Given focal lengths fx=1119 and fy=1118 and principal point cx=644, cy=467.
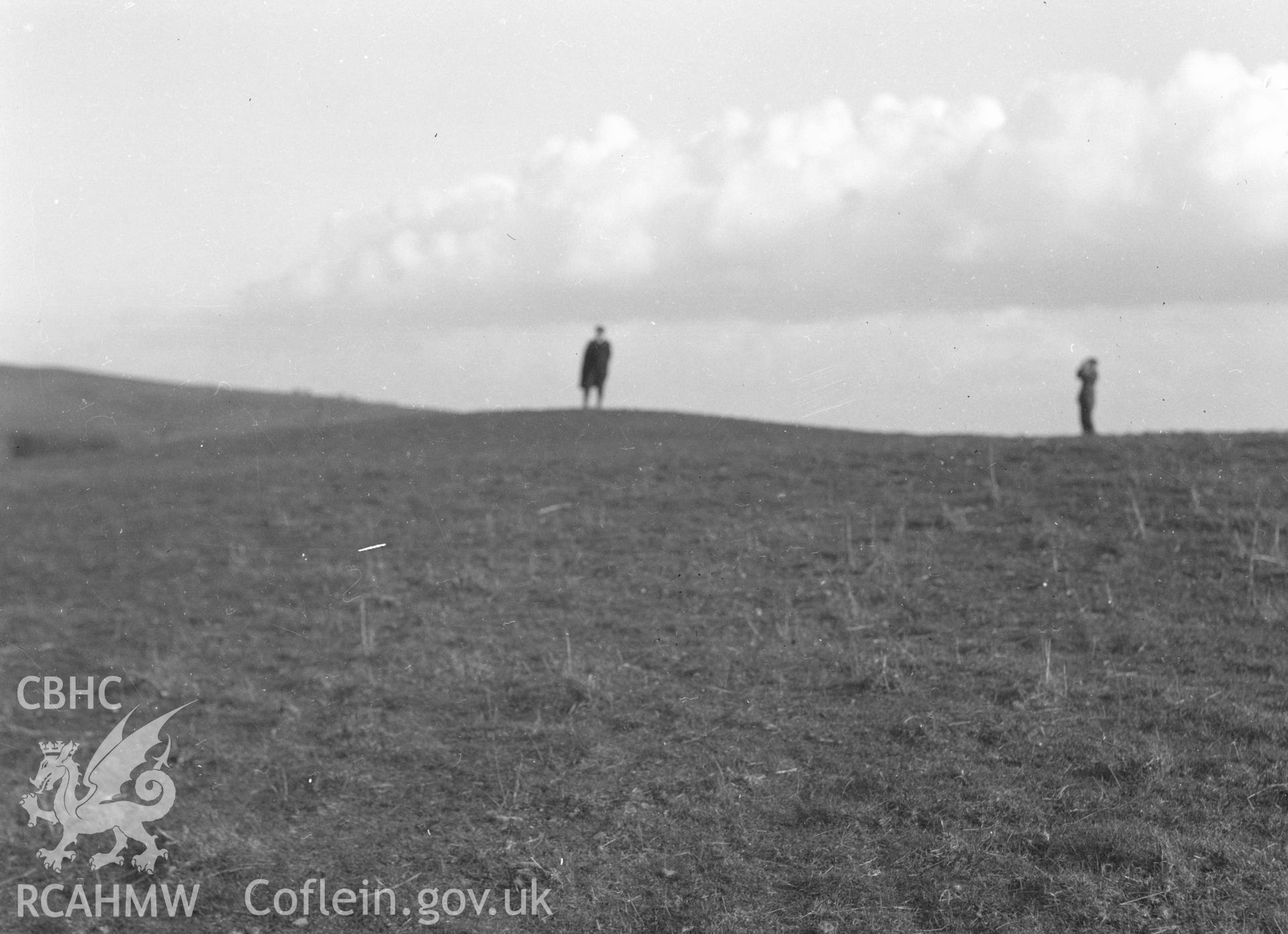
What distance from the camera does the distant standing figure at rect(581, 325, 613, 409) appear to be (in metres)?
21.2

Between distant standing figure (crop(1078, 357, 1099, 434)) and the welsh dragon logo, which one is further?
distant standing figure (crop(1078, 357, 1099, 434))

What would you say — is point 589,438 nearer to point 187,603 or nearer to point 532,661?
point 187,603

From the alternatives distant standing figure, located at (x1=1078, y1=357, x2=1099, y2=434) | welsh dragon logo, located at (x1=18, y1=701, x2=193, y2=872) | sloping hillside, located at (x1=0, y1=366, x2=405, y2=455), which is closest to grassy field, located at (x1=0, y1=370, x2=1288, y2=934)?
welsh dragon logo, located at (x1=18, y1=701, x2=193, y2=872)

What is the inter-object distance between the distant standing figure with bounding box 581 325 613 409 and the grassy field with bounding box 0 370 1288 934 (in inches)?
303

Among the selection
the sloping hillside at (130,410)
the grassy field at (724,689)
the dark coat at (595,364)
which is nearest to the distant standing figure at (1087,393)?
the grassy field at (724,689)

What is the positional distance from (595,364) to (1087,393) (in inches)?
348

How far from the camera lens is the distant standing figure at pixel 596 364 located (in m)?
21.2

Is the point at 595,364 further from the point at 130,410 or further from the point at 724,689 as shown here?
the point at 130,410

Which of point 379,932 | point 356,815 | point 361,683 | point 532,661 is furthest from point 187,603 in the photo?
point 379,932

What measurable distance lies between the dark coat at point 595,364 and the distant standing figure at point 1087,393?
27.8ft

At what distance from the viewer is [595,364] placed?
21.4 metres

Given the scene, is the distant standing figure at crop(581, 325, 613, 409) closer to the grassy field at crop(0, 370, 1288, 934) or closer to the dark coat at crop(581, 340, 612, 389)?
the dark coat at crop(581, 340, 612, 389)

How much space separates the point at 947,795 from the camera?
5.29m

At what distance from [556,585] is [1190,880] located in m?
5.87
